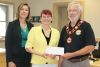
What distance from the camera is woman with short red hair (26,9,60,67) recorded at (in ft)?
7.74

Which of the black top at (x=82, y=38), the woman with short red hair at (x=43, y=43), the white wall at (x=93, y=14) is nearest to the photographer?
the black top at (x=82, y=38)

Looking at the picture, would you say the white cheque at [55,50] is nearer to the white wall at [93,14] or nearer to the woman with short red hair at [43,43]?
the woman with short red hair at [43,43]

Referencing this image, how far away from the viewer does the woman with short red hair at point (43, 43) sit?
236cm

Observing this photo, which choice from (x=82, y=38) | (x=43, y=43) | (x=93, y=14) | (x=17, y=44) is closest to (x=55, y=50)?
(x=43, y=43)

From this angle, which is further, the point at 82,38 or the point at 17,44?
the point at 17,44

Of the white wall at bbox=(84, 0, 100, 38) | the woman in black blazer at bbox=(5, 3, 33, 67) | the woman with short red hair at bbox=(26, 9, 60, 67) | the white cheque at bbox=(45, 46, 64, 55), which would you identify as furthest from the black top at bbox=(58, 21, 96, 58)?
the white wall at bbox=(84, 0, 100, 38)

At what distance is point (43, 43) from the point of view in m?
2.36

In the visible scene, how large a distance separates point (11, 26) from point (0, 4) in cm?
449

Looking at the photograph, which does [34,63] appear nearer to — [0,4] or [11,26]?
[11,26]

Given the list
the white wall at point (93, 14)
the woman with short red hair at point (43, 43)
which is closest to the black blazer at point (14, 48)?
the woman with short red hair at point (43, 43)

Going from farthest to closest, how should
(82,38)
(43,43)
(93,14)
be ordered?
(93,14) → (43,43) → (82,38)

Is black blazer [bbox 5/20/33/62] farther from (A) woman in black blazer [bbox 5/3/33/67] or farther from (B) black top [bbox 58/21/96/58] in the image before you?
(B) black top [bbox 58/21/96/58]

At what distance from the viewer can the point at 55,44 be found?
2434 millimetres

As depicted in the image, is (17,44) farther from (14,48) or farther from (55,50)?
(55,50)
